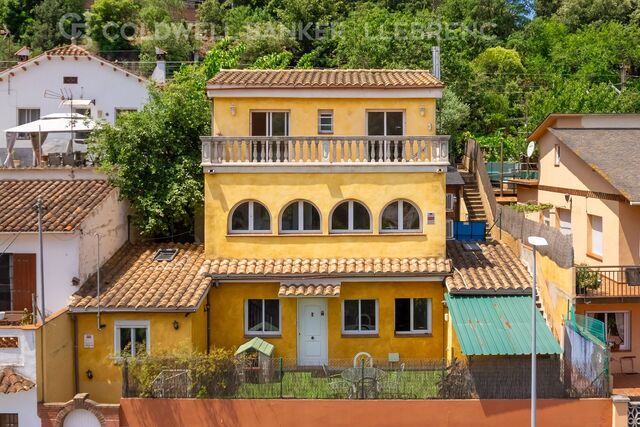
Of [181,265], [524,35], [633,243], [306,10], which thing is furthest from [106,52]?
[633,243]

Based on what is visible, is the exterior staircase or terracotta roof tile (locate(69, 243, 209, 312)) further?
the exterior staircase

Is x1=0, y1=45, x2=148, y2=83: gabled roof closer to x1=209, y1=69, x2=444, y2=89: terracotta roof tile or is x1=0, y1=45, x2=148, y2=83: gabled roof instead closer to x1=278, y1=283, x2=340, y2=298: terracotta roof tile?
x1=209, y1=69, x2=444, y2=89: terracotta roof tile

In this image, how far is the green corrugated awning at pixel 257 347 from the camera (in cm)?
2242

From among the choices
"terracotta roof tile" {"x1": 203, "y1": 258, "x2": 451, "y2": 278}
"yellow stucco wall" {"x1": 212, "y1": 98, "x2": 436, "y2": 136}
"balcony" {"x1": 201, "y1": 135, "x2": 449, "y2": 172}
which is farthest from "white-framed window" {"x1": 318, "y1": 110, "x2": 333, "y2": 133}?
"terracotta roof tile" {"x1": 203, "y1": 258, "x2": 451, "y2": 278}

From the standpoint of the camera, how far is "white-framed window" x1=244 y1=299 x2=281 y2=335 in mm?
24516

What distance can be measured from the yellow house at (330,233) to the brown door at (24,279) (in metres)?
5.40

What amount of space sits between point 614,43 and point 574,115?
39.8m

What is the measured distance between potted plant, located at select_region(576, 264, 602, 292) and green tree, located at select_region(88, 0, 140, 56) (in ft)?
198

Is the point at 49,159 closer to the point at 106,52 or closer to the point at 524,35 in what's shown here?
the point at 106,52

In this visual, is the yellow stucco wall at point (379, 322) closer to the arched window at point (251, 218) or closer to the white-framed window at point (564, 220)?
the arched window at point (251, 218)

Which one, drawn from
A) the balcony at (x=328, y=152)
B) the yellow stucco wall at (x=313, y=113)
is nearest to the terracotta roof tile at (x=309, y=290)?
the balcony at (x=328, y=152)

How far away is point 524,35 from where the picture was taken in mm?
73188

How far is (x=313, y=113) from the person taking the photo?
1009 inches

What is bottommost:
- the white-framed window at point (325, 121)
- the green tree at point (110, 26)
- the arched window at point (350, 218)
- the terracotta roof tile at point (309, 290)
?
the terracotta roof tile at point (309, 290)
